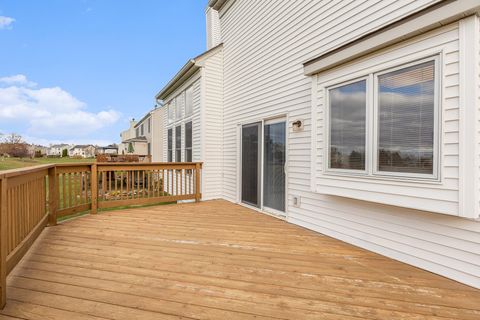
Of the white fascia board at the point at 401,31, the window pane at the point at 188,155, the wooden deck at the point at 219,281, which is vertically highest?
the white fascia board at the point at 401,31

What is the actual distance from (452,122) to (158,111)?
1513 centimetres

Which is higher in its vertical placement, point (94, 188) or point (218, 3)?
point (218, 3)

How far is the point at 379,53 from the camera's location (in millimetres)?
2840

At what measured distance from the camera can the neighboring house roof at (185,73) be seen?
6652 millimetres

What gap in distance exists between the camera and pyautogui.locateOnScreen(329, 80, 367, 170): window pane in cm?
309

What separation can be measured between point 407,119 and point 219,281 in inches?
98.7

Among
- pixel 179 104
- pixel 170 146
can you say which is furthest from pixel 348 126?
pixel 170 146

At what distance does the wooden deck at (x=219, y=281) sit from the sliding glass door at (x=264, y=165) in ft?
4.27

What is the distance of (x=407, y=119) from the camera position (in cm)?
261

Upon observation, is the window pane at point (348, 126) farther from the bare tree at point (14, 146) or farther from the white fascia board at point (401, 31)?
the bare tree at point (14, 146)

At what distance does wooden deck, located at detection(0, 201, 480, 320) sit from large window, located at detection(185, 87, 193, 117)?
4873 millimetres

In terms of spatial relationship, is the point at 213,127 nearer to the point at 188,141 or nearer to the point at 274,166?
the point at 188,141

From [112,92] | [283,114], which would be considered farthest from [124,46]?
[283,114]

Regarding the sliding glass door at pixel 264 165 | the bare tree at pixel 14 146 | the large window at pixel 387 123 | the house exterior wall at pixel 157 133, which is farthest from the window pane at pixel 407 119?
the bare tree at pixel 14 146
